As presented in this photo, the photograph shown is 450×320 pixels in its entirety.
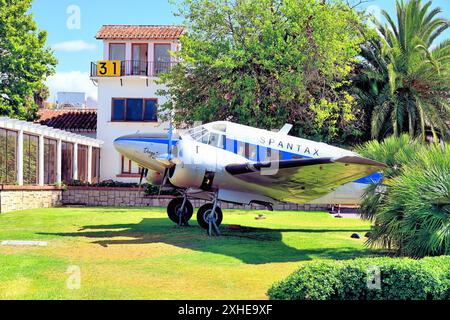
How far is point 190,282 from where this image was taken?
11.2 meters

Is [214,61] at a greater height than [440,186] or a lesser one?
greater

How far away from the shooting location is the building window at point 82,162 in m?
40.2

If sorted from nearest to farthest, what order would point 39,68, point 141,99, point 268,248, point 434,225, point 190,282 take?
point 190,282
point 434,225
point 268,248
point 39,68
point 141,99

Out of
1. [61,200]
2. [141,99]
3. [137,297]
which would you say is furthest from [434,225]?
[141,99]

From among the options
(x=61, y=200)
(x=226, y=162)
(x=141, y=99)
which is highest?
(x=141, y=99)

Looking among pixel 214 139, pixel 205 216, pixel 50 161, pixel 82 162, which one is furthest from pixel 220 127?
pixel 82 162

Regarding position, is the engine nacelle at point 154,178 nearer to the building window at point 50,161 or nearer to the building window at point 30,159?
the building window at point 30,159

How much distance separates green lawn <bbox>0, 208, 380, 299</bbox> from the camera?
34.0 ft

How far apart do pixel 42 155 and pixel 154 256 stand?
2030cm

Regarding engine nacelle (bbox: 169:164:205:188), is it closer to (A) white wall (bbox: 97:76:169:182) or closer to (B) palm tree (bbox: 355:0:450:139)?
(B) palm tree (bbox: 355:0:450:139)

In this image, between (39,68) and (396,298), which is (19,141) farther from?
(396,298)

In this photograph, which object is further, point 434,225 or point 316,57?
point 316,57
